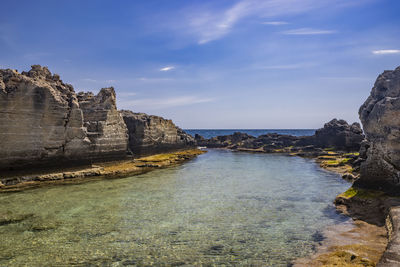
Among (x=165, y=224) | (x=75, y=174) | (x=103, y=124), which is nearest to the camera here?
(x=165, y=224)

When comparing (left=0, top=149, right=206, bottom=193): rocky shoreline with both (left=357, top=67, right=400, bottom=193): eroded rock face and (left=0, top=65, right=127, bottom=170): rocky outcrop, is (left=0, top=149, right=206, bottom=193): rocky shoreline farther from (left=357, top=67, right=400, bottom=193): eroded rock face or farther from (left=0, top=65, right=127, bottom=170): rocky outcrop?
(left=357, top=67, right=400, bottom=193): eroded rock face

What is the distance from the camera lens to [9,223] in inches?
560

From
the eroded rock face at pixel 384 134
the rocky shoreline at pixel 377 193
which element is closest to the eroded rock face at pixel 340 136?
the rocky shoreline at pixel 377 193

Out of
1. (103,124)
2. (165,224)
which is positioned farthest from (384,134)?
(103,124)

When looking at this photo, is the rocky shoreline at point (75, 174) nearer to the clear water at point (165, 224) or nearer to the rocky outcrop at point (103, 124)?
the rocky outcrop at point (103, 124)

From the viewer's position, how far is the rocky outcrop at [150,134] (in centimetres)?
4266

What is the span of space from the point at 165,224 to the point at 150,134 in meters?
33.2

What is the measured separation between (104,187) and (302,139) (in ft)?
190

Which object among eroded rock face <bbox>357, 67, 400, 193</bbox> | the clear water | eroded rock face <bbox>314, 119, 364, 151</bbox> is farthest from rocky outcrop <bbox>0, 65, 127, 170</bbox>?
eroded rock face <bbox>314, 119, 364, 151</bbox>

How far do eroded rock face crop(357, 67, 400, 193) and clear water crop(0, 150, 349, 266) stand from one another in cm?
340

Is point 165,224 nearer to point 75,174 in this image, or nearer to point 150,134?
point 75,174

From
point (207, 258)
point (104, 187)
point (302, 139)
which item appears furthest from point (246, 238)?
point (302, 139)

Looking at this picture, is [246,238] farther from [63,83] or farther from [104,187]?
[63,83]

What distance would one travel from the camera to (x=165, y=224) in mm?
14312
